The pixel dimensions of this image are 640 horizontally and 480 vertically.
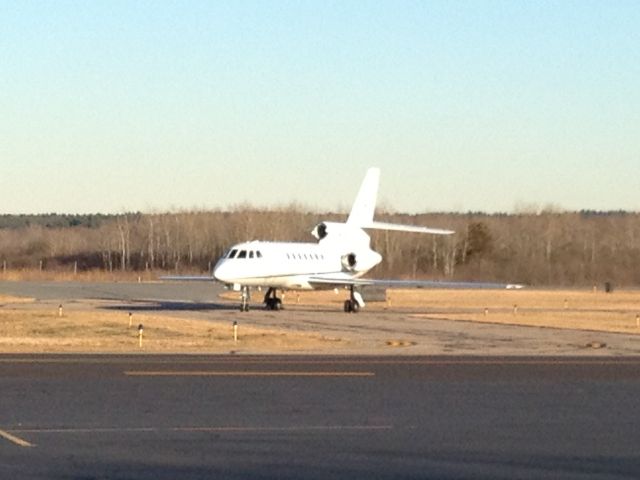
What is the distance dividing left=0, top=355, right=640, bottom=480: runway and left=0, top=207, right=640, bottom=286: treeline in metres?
67.5

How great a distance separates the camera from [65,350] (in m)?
32.3

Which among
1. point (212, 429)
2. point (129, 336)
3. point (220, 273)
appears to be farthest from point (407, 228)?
point (212, 429)

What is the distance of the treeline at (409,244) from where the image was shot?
9688 cm

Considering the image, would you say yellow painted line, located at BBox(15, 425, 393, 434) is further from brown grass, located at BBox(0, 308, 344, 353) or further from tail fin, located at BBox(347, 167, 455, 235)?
tail fin, located at BBox(347, 167, 455, 235)

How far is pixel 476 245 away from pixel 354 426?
93.8 metres

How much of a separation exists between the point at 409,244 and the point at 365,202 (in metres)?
70.0

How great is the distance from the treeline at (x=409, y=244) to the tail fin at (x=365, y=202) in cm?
2985

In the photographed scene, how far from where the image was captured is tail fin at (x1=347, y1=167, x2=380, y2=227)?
63062mm

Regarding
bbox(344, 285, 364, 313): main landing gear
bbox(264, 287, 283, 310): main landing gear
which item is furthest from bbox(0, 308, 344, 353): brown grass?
bbox(344, 285, 364, 313): main landing gear

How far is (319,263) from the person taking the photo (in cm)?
5888

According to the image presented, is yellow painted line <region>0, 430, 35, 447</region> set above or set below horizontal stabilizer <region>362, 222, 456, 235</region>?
below

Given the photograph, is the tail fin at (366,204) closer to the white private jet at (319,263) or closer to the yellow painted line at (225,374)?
the white private jet at (319,263)

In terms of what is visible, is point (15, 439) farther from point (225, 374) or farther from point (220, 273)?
point (220, 273)

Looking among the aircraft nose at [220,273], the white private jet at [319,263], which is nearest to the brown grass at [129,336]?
the aircraft nose at [220,273]
